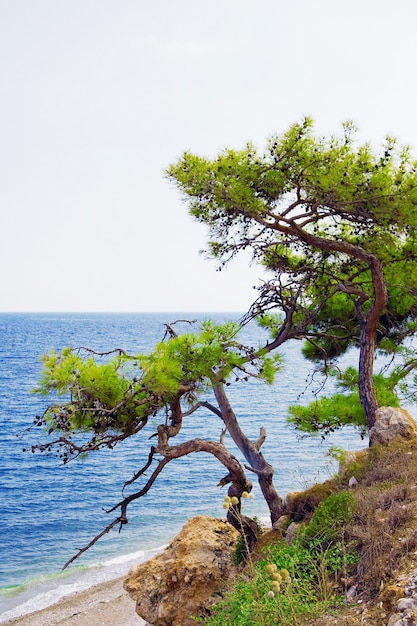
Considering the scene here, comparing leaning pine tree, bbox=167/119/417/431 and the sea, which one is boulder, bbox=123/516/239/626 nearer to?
the sea

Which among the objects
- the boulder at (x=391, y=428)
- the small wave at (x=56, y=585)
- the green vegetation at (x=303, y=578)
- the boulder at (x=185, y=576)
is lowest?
the small wave at (x=56, y=585)

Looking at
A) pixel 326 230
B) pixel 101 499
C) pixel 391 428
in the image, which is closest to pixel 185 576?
pixel 391 428

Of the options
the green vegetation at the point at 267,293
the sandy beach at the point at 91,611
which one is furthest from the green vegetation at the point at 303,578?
the sandy beach at the point at 91,611

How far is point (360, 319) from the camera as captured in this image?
906cm

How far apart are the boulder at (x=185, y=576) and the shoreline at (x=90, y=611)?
12.6 ft

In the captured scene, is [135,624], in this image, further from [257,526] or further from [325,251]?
[325,251]

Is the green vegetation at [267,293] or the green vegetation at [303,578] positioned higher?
the green vegetation at [267,293]

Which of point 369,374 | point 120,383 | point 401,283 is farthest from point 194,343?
point 401,283

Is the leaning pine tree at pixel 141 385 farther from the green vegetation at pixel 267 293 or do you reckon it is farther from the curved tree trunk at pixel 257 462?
the curved tree trunk at pixel 257 462

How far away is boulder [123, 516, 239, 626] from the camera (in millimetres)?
7180

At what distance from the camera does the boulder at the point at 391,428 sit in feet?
25.0

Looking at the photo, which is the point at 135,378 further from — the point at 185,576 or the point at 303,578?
the point at 303,578

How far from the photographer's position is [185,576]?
23.8 ft

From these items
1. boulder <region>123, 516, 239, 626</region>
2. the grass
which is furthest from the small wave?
the grass
